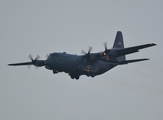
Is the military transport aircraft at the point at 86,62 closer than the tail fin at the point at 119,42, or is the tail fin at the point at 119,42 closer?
the military transport aircraft at the point at 86,62

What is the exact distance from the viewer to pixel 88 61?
149 ft

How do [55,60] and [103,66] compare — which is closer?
[55,60]

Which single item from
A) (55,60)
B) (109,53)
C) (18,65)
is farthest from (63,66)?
(18,65)

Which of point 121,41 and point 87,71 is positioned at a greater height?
point 121,41

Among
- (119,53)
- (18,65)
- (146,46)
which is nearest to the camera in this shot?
(146,46)

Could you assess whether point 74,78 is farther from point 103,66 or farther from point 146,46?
point 146,46

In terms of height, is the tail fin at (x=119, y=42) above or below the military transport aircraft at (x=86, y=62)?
above

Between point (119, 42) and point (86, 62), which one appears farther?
point (119, 42)

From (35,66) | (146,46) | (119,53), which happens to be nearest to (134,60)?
(119,53)

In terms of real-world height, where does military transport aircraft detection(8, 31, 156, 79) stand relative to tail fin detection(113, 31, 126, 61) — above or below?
below

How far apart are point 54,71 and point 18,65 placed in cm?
734

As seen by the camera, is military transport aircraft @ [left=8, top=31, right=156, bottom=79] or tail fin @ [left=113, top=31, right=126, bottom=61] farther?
tail fin @ [left=113, top=31, right=126, bottom=61]

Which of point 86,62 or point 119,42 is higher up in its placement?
point 119,42

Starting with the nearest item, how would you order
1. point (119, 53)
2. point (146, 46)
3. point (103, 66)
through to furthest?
point (146, 46), point (119, 53), point (103, 66)
